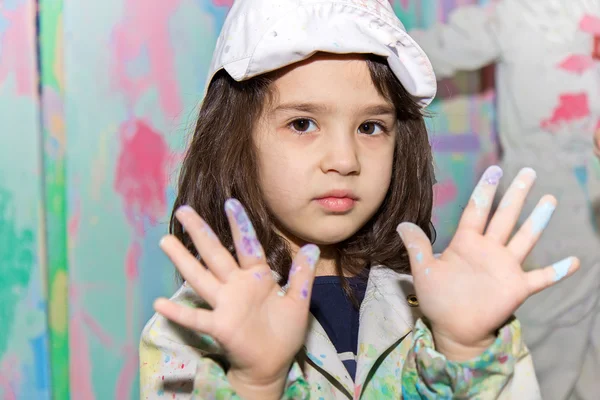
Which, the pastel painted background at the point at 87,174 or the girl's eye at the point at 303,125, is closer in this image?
the girl's eye at the point at 303,125

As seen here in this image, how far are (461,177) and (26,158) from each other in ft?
3.90

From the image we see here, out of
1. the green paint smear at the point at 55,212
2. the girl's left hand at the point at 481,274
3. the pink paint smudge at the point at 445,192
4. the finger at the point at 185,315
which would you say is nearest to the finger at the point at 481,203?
the girl's left hand at the point at 481,274

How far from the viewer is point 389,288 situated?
115 cm

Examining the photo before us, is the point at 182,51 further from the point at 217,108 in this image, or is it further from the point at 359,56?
the point at 359,56

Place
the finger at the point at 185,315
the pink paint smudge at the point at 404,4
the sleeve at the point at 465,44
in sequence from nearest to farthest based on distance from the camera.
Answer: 1. the finger at the point at 185,315
2. the sleeve at the point at 465,44
3. the pink paint smudge at the point at 404,4

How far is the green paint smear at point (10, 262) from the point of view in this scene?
1.69 metres

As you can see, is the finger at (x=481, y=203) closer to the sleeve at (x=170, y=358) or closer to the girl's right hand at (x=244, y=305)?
the girl's right hand at (x=244, y=305)

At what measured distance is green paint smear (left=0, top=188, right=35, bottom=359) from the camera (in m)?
1.69

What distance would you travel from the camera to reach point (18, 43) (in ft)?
5.51

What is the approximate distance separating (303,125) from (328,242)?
0.57 feet

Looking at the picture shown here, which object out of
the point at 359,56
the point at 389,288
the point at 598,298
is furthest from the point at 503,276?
the point at 598,298

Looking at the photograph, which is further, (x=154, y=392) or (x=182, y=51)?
(x=182, y=51)

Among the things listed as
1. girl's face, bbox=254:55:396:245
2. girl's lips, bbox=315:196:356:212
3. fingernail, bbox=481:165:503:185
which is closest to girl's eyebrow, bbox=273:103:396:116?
girl's face, bbox=254:55:396:245

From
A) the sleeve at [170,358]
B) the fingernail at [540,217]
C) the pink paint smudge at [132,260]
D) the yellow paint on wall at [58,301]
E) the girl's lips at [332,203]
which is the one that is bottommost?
the yellow paint on wall at [58,301]
